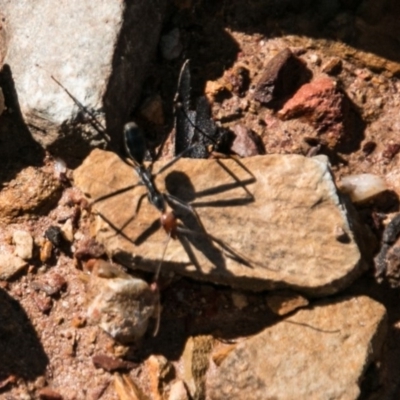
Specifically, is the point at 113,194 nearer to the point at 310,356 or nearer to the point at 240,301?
the point at 240,301

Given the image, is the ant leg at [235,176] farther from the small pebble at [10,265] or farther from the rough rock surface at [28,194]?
the small pebble at [10,265]

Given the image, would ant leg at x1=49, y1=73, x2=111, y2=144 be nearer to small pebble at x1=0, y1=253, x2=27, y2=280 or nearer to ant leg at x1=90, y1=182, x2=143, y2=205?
ant leg at x1=90, y1=182, x2=143, y2=205

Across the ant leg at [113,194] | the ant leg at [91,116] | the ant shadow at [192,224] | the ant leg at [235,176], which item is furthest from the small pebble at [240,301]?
the ant leg at [91,116]

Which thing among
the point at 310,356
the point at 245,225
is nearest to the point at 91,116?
the point at 245,225

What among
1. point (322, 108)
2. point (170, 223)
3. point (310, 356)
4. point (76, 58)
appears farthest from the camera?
point (322, 108)

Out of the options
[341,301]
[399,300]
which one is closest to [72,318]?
[341,301]

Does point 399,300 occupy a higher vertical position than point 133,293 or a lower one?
lower

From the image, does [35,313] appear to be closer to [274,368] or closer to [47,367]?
[47,367]

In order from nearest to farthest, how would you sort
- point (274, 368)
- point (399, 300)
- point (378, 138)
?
1. point (274, 368)
2. point (399, 300)
3. point (378, 138)
